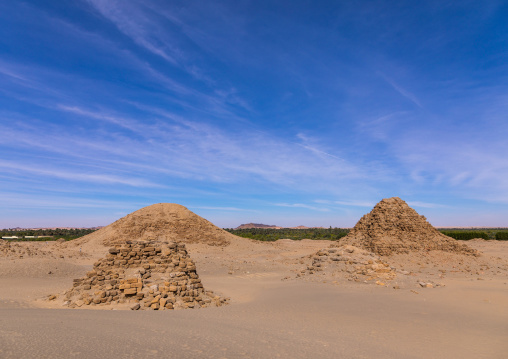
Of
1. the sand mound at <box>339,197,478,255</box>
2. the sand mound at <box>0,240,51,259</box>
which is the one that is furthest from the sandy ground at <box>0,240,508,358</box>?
the sand mound at <box>339,197,478,255</box>

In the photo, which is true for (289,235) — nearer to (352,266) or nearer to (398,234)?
→ (398,234)

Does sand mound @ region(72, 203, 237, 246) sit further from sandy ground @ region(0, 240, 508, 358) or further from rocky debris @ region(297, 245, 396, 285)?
rocky debris @ region(297, 245, 396, 285)

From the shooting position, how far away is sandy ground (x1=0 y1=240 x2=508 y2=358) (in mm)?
6031

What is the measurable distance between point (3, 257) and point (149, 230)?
1862cm

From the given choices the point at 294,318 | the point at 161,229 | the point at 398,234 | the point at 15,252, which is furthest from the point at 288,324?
the point at 161,229

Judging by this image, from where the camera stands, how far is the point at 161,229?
140ft

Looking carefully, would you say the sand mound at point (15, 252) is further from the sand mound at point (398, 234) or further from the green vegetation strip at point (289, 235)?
the green vegetation strip at point (289, 235)

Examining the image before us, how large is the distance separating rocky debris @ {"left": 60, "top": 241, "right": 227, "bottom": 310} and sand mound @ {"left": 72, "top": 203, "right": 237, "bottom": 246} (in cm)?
2716

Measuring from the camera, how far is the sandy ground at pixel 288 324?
6.03 metres

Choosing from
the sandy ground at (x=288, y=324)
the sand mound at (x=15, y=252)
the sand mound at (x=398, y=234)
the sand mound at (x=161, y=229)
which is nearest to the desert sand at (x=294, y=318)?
the sandy ground at (x=288, y=324)

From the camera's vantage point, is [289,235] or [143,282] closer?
[143,282]

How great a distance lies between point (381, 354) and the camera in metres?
6.82

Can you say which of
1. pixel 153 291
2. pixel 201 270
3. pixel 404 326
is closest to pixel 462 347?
pixel 404 326

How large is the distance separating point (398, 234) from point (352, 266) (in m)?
11.3
